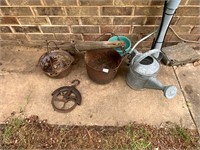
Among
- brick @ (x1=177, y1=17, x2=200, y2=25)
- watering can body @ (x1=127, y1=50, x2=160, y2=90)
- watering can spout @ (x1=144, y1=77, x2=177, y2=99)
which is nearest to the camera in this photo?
watering can spout @ (x1=144, y1=77, x2=177, y2=99)

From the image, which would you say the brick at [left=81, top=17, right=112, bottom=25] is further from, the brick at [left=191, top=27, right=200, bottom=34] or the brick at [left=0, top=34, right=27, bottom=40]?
the brick at [left=191, top=27, right=200, bottom=34]

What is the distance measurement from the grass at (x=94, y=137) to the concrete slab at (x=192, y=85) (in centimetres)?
20

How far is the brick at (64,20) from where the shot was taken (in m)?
1.59

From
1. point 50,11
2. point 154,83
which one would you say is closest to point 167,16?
point 154,83

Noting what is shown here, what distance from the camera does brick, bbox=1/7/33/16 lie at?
155cm

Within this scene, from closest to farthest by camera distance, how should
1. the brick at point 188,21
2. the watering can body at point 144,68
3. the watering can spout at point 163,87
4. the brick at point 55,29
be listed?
the watering can spout at point 163,87 → the watering can body at point 144,68 → the brick at point 188,21 → the brick at point 55,29

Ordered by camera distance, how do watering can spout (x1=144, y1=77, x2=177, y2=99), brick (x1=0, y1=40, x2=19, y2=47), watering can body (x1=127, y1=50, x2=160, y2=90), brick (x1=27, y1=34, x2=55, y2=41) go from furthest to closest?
brick (x1=0, y1=40, x2=19, y2=47), brick (x1=27, y1=34, x2=55, y2=41), watering can body (x1=127, y1=50, x2=160, y2=90), watering can spout (x1=144, y1=77, x2=177, y2=99)

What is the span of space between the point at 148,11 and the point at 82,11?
0.60 m

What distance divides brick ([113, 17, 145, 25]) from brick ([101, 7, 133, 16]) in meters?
0.05

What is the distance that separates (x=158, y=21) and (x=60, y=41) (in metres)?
1.03

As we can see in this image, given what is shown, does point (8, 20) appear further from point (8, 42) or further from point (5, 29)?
point (8, 42)

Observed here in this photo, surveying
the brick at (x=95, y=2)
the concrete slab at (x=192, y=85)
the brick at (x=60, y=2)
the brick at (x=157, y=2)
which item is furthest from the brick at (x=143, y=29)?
the brick at (x=60, y=2)

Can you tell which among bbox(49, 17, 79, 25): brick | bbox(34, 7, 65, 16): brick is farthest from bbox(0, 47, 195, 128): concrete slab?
bbox(34, 7, 65, 16): brick

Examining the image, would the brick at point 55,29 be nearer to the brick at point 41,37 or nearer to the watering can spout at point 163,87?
the brick at point 41,37
